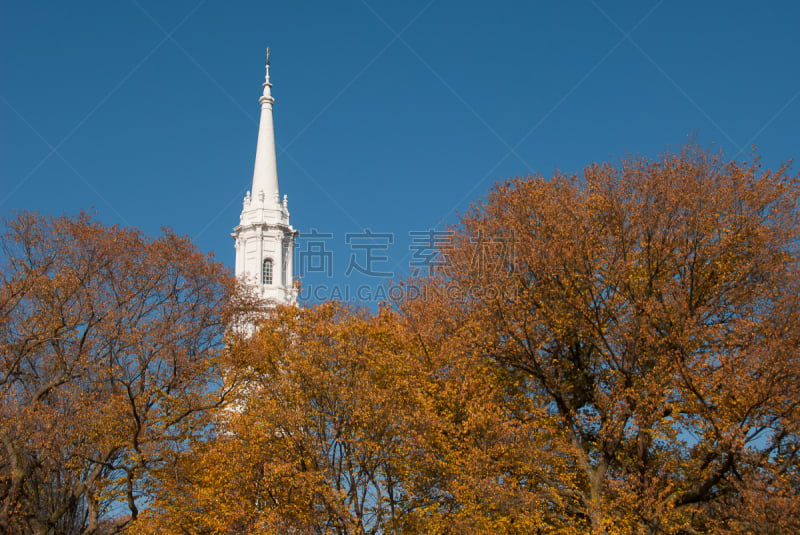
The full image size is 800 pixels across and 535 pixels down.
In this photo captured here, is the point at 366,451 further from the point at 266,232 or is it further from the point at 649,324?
the point at 266,232

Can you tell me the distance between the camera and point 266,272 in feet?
214

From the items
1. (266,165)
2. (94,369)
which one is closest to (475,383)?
(94,369)

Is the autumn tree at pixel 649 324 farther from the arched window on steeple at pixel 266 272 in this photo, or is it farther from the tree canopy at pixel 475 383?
the arched window on steeple at pixel 266 272

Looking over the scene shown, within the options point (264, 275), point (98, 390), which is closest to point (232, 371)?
point (98, 390)

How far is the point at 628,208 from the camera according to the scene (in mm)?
27531

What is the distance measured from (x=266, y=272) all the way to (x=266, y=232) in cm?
332

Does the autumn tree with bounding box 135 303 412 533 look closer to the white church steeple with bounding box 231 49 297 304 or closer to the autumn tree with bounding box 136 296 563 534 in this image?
the autumn tree with bounding box 136 296 563 534

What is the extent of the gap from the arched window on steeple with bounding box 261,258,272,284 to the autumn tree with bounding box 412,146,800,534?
36186 millimetres

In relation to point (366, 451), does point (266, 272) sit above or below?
above

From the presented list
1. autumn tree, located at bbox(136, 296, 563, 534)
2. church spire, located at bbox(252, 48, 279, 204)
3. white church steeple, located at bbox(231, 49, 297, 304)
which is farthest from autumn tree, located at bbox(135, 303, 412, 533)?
church spire, located at bbox(252, 48, 279, 204)

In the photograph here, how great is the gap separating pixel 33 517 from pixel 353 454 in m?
11.6

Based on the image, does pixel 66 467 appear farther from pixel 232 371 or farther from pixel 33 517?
pixel 232 371

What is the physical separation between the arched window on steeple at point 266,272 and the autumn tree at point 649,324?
119ft

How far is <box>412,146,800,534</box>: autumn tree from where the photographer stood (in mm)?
22953
